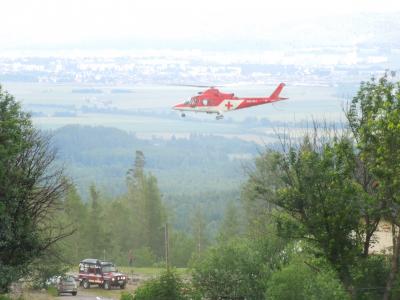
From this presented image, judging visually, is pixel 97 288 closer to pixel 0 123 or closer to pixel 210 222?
pixel 0 123

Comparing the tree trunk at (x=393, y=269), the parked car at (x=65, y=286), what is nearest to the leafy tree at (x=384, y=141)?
the tree trunk at (x=393, y=269)

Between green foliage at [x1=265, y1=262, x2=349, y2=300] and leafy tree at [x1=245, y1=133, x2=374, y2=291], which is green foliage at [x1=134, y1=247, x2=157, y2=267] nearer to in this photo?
green foliage at [x1=265, y1=262, x2=349, y2=300]

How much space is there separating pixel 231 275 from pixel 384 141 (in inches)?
636

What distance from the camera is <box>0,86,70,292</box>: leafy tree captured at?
125ft

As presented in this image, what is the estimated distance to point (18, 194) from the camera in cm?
3984

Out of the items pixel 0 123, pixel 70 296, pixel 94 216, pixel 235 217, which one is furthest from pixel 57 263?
pixel 235 217

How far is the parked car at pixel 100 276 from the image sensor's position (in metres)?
69.2

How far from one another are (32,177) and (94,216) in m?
67.4

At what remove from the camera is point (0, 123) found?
123ft

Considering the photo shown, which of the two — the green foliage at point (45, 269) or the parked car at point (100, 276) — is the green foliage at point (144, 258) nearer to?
the parked car at point (100, 276)

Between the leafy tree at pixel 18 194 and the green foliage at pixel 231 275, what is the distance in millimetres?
9429

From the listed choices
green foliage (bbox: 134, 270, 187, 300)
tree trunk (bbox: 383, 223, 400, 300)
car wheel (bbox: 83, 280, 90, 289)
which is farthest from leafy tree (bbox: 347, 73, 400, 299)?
car wheel (bbox: 83, 280, 90, 289)

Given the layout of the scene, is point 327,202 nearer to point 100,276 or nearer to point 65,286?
point 65,286

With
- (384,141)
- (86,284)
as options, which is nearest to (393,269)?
(384,141)
